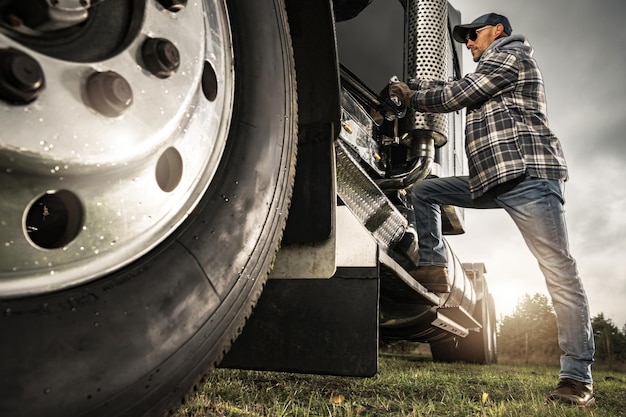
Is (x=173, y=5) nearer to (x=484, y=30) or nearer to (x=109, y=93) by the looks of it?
(x=109, y=93)

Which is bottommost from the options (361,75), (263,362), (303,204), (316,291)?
(263,362)

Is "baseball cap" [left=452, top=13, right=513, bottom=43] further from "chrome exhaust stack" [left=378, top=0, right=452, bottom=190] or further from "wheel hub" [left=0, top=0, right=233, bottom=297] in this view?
"wheel hub" [left=0, top=0, right=233, bottom=297]

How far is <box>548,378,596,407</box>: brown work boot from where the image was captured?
2.29 metres

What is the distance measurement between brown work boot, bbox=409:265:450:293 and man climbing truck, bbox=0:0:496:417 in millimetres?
1102

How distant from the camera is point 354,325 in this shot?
1.37m

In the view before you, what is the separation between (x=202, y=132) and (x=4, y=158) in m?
0.40

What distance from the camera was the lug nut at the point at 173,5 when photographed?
2.90 feet

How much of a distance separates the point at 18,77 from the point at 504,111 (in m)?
2.58

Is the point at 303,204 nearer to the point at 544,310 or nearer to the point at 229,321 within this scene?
the point at 229,321

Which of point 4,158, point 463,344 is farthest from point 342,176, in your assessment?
point 463,344

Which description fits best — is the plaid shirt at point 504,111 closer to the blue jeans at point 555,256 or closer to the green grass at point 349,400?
the blue jeans at point 555,256

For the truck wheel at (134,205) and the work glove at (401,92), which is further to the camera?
the work glove at (401,92)

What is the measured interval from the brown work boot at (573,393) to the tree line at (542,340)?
18.4 m

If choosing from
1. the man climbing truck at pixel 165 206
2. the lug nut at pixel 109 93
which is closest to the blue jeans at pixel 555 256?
the man climbing truck at pixel 165 206
